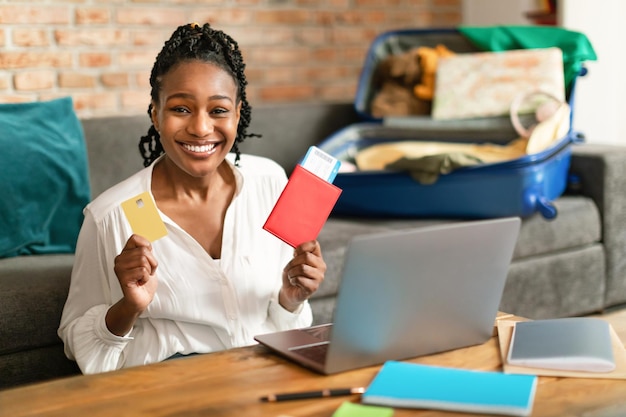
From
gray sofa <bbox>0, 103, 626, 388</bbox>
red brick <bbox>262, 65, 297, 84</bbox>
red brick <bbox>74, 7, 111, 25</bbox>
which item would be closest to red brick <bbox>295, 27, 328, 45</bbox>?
red brick <bbox>262, 65, 297, 84</bbox>

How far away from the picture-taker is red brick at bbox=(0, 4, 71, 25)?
9.77ft

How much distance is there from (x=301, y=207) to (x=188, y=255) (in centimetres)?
36

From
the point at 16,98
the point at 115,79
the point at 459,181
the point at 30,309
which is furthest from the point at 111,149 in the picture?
the point at 459,181

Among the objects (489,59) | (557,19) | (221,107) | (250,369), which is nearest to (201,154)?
(221,107)

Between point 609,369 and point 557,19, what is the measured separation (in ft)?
9.74

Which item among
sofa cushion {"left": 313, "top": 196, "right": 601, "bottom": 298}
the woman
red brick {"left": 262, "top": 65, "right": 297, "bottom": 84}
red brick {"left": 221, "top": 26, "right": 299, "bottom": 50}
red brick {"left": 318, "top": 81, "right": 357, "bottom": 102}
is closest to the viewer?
the woman

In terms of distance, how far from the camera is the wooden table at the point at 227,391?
3.63 feet

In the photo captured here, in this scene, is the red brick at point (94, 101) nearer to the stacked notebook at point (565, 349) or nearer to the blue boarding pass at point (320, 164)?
the blue boarding pass at point (320, 164)

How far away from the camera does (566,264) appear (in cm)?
296

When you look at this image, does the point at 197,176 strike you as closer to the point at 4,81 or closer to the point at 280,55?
the point at 4,81

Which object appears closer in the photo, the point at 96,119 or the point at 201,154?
the point at 201,154

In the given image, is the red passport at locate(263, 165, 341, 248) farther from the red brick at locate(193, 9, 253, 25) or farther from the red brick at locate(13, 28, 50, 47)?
the red brick at locate(193, 9, 253, 25)

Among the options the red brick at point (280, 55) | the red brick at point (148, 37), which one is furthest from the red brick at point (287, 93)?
the red brick at point (148, 37)

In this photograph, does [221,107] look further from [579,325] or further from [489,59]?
[489,59]
